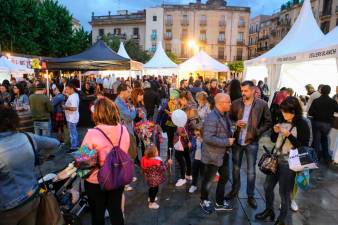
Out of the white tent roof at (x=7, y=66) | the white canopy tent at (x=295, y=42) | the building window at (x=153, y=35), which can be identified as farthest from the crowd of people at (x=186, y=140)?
the building window at (x=153, y=35)

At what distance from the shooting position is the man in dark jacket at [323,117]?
230 inches

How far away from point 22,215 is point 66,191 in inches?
37.2

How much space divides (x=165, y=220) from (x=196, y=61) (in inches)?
538

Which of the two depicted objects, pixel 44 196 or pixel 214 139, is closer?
pixel 44 196

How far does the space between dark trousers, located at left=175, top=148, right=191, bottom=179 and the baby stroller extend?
1928 millimetres

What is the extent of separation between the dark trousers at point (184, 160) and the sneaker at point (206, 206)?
1009 millimetres

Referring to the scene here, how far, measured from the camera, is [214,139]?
11.1 feet

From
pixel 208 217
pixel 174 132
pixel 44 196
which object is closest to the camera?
pixel 44 196

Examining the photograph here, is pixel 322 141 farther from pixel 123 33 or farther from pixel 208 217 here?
pixel 123 33

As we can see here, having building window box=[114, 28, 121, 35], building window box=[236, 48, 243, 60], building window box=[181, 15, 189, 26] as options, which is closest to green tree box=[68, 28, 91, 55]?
building window box=[181, 15, 189, 26]

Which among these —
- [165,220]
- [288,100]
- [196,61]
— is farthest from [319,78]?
[165,220]

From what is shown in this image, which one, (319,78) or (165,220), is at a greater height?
(319,78)

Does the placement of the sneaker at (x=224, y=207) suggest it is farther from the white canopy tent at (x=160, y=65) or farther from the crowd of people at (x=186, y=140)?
the white canopy tent at (x=160, y=65)

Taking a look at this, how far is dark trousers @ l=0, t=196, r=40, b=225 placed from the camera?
2000mm
